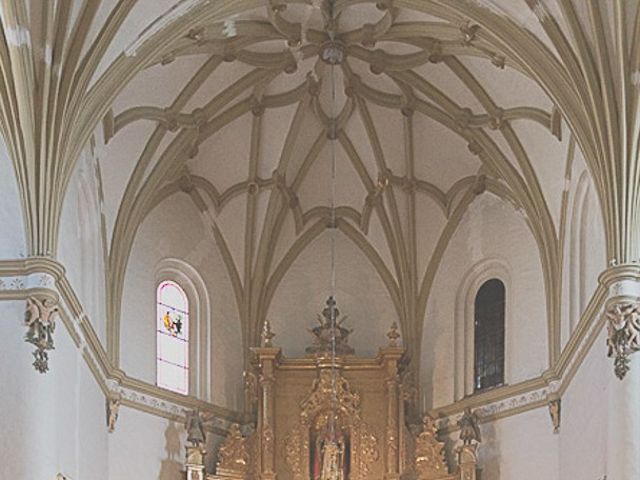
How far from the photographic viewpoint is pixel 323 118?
97.9 ft

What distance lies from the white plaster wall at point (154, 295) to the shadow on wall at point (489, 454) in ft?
15.8

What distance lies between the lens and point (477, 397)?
94.8ft

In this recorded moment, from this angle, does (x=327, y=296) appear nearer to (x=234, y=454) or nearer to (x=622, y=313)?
(x=234, y=454)

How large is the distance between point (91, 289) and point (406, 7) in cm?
700

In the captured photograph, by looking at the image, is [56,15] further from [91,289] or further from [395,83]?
[395,83]

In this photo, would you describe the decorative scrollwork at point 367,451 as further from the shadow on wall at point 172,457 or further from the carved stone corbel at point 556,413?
the carved stone corbel at point 556,413

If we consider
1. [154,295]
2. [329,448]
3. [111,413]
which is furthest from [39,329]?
[329,448]

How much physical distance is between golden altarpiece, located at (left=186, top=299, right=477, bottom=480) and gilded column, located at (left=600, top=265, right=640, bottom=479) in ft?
22.9

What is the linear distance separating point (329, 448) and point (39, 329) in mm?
8300

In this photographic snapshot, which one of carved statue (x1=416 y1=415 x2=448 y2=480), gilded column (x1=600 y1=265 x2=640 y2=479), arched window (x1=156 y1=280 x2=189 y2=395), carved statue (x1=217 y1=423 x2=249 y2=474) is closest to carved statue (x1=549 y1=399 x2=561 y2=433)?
carved statue (x1=416 y1=415 x2=448 y2=480)

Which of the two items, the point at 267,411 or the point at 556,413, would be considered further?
the point at 267,411

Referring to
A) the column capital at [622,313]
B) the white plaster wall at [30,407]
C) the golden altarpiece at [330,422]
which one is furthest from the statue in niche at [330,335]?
the column capital at [622,313]

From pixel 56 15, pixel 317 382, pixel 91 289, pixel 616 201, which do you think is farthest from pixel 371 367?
pixel 56 15

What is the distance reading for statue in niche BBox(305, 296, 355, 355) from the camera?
30031 mm
